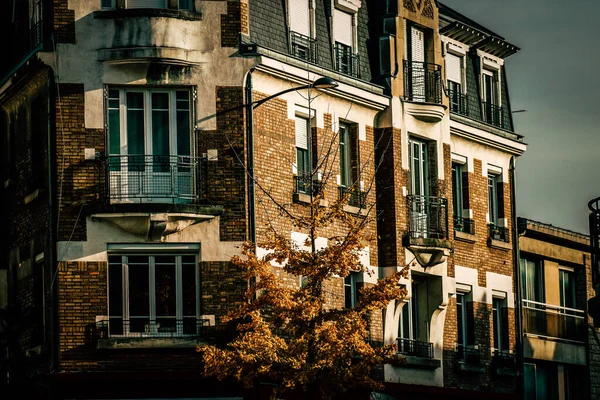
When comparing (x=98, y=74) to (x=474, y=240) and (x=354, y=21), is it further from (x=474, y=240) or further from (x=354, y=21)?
(x=474, y=240)

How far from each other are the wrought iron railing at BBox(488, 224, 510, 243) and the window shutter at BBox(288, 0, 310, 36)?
376 inches

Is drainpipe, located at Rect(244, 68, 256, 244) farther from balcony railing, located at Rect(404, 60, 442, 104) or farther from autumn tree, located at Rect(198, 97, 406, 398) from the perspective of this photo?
balcony railing, located at Rect(404, 60, 442, 104)

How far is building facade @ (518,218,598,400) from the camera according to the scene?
173 feet

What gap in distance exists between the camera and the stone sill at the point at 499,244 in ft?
164

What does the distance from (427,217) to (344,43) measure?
194 inches

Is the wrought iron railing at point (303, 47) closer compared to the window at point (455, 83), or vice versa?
the wrought iron railing at point (303, 47)

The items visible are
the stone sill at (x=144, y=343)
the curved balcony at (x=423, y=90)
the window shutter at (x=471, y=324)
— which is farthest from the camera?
the window shutter at (x=471, y=324)

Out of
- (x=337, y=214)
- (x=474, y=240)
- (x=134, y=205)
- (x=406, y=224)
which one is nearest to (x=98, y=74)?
(x=134, y=205)

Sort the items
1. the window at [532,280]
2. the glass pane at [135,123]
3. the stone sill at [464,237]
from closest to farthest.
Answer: the glass pane at [135,123]
the stone sill at [464,237]
the window at [532,280]

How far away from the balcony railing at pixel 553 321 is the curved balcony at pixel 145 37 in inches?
638

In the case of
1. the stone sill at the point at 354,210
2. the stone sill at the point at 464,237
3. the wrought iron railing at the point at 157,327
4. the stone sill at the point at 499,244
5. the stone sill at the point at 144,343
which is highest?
the stone sill at the point at 354,210

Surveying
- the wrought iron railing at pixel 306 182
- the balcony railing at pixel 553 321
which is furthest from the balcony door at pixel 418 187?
the balcony railing at pixel 553 321

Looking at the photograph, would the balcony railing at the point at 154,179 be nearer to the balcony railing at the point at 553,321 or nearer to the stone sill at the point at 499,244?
the stone sill at the point at 499,244

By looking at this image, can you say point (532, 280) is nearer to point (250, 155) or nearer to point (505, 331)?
point (505, 331)
